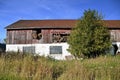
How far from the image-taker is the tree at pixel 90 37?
38.0 meters

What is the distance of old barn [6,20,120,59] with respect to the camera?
4744 centimetres

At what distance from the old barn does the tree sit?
8011 mm

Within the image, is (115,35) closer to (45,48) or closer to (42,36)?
(45,48)

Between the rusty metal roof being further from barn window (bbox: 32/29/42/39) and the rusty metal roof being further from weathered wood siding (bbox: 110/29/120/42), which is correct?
barn window (bbox: 32/29/42/39)

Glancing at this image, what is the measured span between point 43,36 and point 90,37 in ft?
41.3

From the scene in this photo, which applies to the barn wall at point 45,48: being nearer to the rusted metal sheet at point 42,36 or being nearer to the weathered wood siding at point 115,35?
the rusted metal sheet at point 42,36

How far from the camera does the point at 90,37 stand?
38.3 metres

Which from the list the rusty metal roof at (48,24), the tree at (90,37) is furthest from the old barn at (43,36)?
the tree at (90,37)

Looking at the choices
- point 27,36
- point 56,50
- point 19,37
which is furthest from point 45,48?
point 19,37

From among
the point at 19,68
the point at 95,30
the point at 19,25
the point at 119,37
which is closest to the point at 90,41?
the point at 95,30

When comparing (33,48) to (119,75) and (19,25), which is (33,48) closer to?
(19,25)

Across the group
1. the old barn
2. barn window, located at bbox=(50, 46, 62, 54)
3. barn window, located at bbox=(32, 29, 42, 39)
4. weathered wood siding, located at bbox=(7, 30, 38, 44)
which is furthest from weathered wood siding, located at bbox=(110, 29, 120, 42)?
weathered wood siding, located at bbox=(7, 30, 38, 44)

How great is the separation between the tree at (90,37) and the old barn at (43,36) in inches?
315

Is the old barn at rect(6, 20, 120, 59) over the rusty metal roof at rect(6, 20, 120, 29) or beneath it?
beneath
